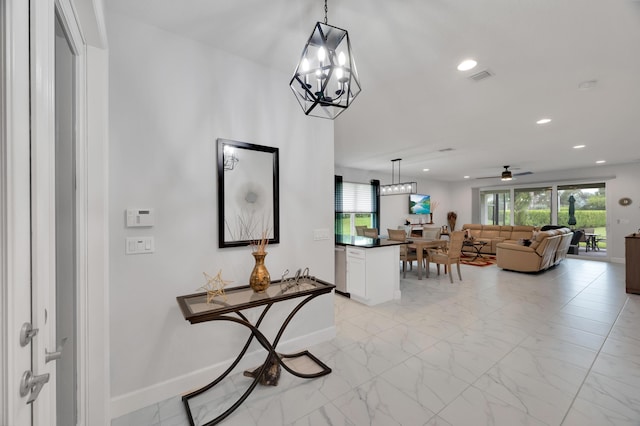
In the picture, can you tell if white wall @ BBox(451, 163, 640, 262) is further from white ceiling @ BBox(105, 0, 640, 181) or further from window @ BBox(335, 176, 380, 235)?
window @ BBox(335, 176, 380, 235)

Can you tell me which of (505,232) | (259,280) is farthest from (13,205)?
(505,232)

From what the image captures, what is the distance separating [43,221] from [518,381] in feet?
9.68

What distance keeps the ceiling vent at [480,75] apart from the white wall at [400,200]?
15.8ft

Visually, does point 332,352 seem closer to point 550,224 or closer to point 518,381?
point 518,381

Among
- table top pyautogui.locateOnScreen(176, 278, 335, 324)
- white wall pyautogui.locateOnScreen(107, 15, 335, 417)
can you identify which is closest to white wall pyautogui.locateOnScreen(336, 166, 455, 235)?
white wall pyautogui.locateOnScreen(107, 15, 335, 417)

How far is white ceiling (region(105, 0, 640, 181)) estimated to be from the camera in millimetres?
1702

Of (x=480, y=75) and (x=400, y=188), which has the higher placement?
(x=480, y=75)

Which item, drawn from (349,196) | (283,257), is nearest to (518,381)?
(283,257)

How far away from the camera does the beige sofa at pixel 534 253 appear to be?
17.9 ft

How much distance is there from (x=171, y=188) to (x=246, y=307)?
→ 3.31 feet

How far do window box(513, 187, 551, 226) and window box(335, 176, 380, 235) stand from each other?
16.4 ft

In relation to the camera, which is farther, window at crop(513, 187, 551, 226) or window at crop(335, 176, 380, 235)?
window at crop(513, 187, 551, 226)

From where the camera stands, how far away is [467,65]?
2.31m

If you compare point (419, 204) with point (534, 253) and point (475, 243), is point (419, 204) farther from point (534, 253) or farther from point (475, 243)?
point (534, 253)
